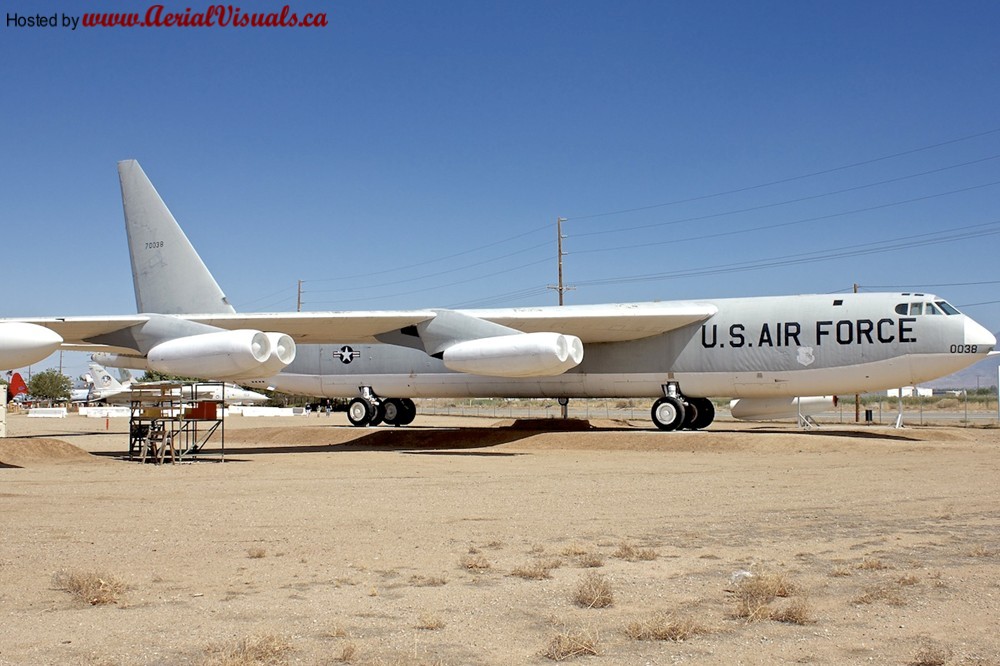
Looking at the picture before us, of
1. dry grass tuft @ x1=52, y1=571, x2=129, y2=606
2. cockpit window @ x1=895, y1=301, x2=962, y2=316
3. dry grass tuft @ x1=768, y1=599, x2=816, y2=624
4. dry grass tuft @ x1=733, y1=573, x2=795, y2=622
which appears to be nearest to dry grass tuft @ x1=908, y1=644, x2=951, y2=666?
dry grass tuft @ x1=768, y1=599, x2=816, y2=624

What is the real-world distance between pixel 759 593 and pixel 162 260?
2255 centimetres

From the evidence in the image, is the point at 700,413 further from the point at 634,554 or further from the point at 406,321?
the point at 634,554

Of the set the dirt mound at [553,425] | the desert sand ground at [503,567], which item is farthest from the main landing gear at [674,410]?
the desert sand ground at [503,567]

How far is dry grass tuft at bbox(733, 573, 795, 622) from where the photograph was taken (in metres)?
5.38

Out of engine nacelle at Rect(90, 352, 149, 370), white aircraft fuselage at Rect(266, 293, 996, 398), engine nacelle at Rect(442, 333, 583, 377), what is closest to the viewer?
engine nacelle at Rect(442, 333, 583, 377)

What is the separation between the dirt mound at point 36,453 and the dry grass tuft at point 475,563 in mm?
12886

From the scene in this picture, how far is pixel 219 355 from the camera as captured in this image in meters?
18.2

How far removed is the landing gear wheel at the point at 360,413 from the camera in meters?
29.3

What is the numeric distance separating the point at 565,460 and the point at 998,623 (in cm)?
1313

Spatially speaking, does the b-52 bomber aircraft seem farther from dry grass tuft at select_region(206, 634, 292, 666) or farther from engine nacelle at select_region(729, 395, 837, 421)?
dry grass tuft at select_region(206, 634, 292, 666)

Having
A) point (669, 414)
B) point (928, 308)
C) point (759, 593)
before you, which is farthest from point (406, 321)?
point (759, 593)

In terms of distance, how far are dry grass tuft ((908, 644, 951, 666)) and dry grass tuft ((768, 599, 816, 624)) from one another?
750 millimetres

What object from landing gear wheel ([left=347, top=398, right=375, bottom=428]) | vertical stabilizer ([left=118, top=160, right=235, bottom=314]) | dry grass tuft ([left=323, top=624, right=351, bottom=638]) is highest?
vertical stabilizer ([left=118, top=160, right=235, bottom=314])

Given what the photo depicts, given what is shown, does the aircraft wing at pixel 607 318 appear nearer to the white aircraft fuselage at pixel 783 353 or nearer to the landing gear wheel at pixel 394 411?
the white aircraft fuselage at pixel 783 353
